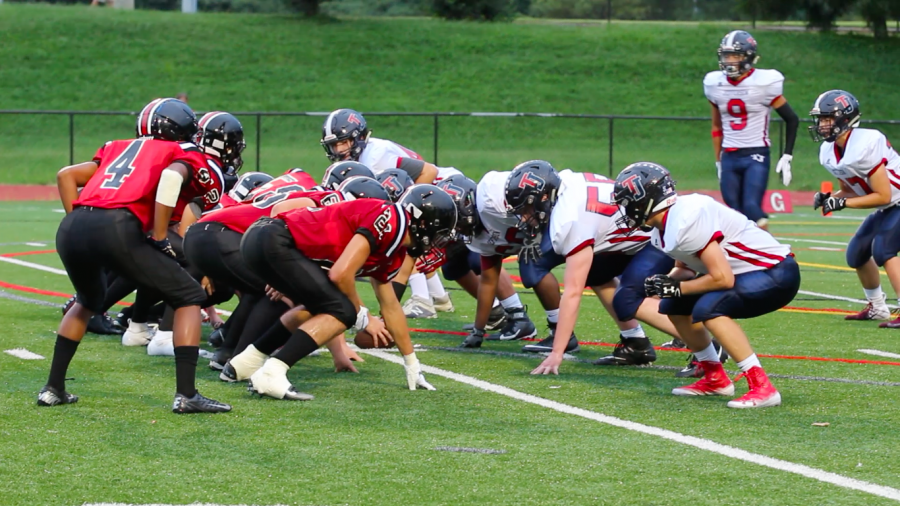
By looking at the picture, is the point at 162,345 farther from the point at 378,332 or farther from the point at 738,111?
the point at 738,111

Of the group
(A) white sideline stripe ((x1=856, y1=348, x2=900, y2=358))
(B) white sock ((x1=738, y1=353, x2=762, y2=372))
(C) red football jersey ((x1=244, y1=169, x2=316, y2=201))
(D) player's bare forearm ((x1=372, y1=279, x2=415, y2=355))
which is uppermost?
(C) red football jersey ((x1=244, y1=169, x2=316, y2=201))

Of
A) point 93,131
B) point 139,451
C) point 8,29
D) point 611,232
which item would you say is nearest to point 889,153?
point 611,232

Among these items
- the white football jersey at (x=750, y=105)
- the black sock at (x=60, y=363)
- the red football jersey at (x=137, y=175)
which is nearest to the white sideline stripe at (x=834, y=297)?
the white football jersey at (x=750, y=105)

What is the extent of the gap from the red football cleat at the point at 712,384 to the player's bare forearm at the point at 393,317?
1.58 m

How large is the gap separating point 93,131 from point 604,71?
15.3 metres

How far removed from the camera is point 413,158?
8.91 meters

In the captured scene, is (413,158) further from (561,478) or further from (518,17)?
(518,17)

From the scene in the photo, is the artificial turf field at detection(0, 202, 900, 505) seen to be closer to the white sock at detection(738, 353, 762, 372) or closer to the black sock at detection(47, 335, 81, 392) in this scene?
the black sock at detection(47, 335, 81, 392)

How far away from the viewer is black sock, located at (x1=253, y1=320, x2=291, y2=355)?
21.1ft

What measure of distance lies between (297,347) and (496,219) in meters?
2.05

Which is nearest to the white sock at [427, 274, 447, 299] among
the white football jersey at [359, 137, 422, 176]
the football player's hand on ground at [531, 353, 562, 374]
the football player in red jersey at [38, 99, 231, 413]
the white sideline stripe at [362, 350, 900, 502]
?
the white football jersey at [359, 137, 422, 176]

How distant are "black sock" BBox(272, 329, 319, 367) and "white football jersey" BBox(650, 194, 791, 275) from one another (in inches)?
77.7

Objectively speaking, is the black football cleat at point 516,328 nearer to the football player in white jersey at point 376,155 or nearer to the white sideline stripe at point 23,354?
the football player in white jersey at point 376,155

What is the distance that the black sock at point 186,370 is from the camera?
5.74 meters
